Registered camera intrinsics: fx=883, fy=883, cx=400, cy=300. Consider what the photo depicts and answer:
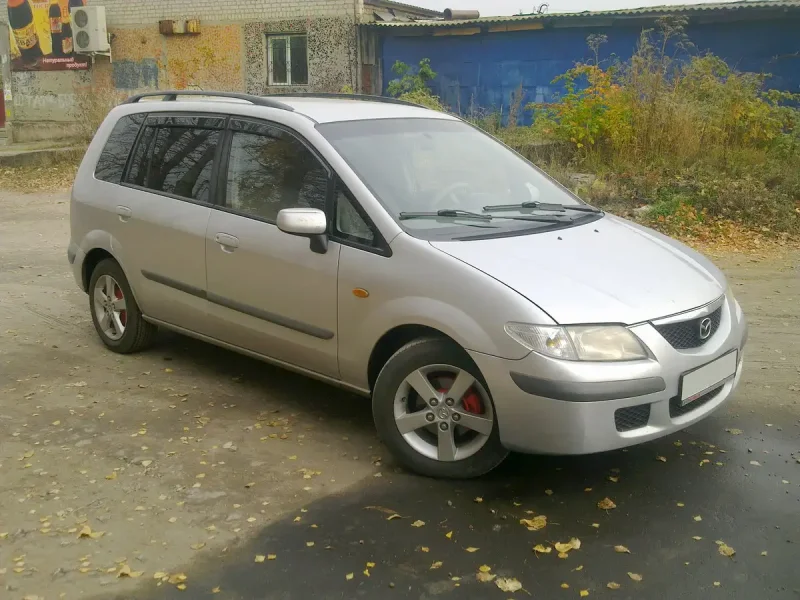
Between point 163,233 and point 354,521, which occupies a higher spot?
point 163,233

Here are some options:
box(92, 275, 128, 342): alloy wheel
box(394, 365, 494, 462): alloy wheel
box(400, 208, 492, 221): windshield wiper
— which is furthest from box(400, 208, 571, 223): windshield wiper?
box(92, 275, 128, 342): alloy wheel

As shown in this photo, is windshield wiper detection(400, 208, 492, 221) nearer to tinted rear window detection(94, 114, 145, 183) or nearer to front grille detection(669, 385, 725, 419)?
front grille detection(669, 385, 725, 419)

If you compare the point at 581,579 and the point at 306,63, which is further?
the point at 306,63

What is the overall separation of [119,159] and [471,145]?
2.50 meters

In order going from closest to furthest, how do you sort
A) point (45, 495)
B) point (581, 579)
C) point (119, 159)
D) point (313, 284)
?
point (581, 579), point (45, 495), point (313, 284), point (119, 159)

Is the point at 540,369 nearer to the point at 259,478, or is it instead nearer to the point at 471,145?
the point at 259,478

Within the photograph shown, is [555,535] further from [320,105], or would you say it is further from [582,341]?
[320,105]

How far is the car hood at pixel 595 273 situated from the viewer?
3.82 metres

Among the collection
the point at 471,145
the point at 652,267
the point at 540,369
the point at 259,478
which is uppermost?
the point at 471,145

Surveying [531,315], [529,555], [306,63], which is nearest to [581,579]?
[529,555]

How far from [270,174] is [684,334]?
2.42 metres

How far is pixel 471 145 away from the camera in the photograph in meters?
5.33

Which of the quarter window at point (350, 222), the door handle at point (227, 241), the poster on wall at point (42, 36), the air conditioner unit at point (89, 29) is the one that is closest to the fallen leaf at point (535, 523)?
the quarter window at point (350, 222)

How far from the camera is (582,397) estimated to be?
3.68 metres
